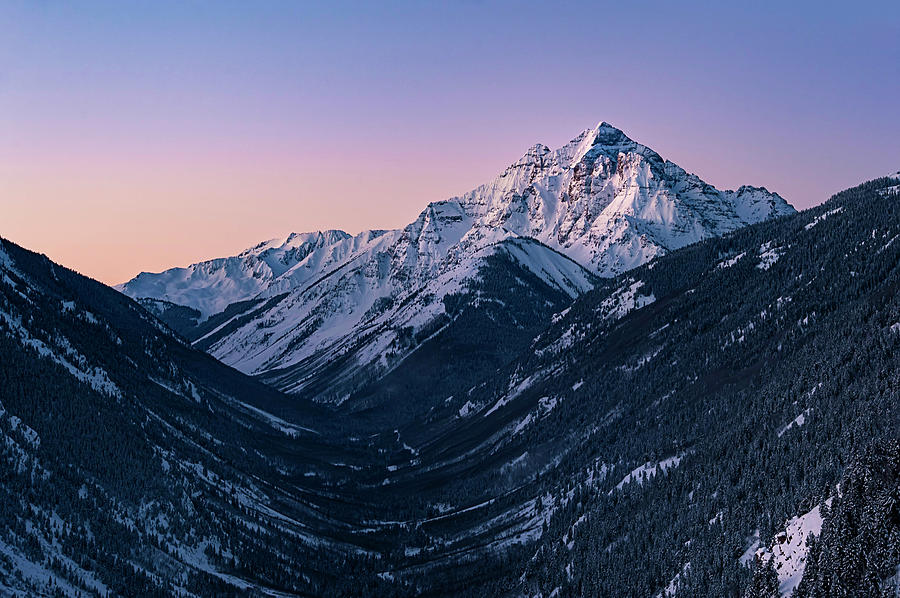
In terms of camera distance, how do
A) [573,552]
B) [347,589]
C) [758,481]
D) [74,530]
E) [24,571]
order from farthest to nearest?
[347,589]
[573,552]
[74,530]
[758,481]
[24,571]

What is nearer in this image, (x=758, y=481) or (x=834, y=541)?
(x=834, y=541)

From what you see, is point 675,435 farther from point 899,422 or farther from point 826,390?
point 899,422

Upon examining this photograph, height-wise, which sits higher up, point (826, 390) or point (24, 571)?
point (826, 390)

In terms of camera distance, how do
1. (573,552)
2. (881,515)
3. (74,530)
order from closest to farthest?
1. (881,515)
2. (74,530)
3. (573,552)

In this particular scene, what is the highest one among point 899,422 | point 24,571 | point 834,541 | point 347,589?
point 899,422

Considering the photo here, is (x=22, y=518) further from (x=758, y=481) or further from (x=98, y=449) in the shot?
(x=758, y=481)

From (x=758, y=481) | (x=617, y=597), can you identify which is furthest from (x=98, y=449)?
(x=758, y=481)

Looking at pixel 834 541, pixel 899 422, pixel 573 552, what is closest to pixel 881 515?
pixel 834 541

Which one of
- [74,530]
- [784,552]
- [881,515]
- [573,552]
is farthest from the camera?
[573,552]

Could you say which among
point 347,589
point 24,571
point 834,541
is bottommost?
point 347,589
